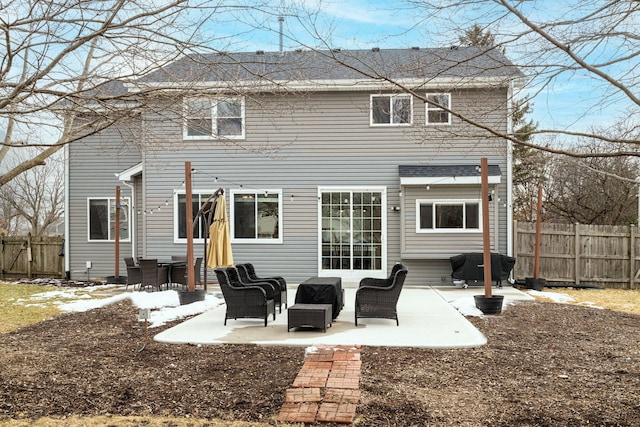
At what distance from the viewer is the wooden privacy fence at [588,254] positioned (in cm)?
1512

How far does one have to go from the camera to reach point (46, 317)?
983 centimetres

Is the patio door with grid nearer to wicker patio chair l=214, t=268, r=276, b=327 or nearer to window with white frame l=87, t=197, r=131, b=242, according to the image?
window with white frame l=87, t=197, r=131, b=242

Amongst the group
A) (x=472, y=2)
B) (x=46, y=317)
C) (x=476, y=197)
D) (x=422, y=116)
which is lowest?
(x=46, y=317)

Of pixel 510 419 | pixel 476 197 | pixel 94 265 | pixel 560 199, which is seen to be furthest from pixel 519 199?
pixel 510 419

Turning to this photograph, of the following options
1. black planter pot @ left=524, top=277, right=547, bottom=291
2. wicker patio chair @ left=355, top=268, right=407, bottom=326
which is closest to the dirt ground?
wicker patio chair @ left=355, top=268, right=407, bottom=326

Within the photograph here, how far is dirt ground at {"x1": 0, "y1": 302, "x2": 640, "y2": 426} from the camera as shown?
4672 millimetres

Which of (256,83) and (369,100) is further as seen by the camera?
(369,100)

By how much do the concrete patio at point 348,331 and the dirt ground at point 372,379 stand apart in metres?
0.27

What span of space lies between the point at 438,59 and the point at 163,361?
4.26 metres

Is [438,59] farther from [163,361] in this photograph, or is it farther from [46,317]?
[46,317]

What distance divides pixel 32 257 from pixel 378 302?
1387 cm

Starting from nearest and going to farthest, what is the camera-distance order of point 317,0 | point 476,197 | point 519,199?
point 317,0 < point 476,197 < point 519,199

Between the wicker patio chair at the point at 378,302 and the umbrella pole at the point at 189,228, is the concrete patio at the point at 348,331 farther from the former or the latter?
the umbrella pole at the point at 189,228

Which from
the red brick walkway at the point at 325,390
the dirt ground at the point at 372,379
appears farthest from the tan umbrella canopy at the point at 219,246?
the red brick walkway at the point at 325,390
